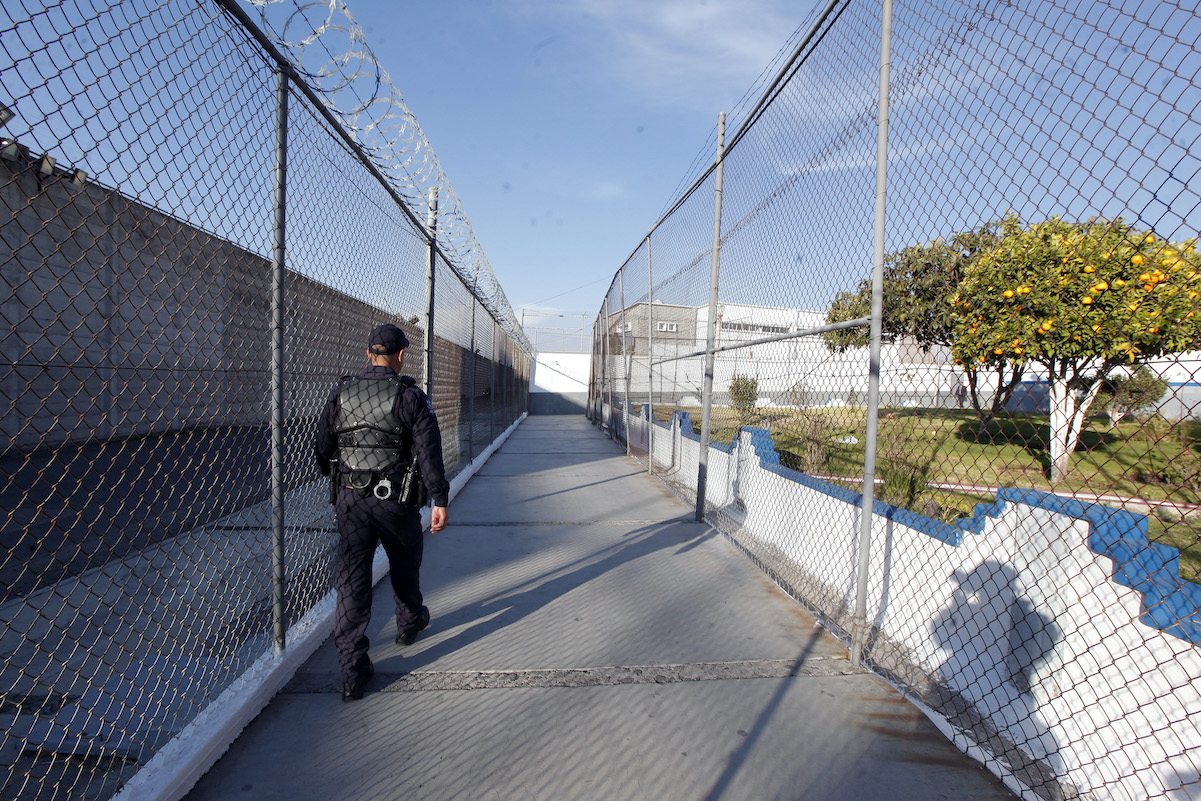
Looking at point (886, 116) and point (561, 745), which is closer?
point (561, 745)

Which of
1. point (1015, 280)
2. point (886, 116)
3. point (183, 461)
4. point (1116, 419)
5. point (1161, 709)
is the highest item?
point (886, 116)

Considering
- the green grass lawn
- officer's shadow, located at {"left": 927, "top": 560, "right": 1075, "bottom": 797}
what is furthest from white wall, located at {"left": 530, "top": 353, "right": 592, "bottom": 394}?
officer's shadow, located at {"left": 927, "top": 560, "right": 1075, "bottom": 797}

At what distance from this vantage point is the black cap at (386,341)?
307cm

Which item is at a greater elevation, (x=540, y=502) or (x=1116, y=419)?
(x=1116, y=419)

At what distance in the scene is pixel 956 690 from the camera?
2.80 meters

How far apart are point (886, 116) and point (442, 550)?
4.37m

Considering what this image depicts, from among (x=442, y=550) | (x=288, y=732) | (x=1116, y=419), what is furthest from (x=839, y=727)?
(x=442, y=550)

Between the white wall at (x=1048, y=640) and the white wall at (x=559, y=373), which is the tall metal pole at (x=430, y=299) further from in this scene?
the white wall at (x=559, y=373)

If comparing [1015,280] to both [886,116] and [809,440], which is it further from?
[809,440]

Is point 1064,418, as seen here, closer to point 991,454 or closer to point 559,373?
point 991,454

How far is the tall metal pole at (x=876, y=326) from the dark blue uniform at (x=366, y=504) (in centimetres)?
208

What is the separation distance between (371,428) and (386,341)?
48 centimetres

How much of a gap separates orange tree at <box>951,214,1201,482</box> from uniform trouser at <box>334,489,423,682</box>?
9.48 feet

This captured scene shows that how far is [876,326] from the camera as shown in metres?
3.05
